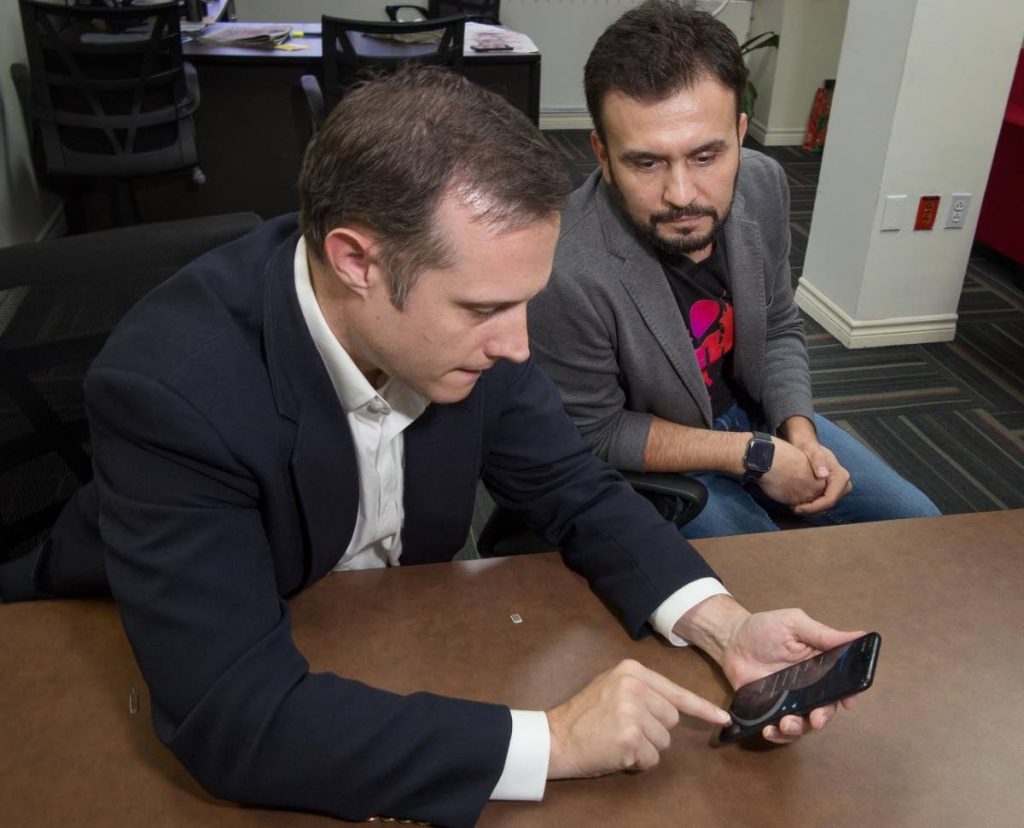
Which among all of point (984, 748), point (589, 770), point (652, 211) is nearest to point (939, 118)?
point (652, 211)

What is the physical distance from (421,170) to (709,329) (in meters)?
0.92

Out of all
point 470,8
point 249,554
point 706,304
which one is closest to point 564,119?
point 470,8

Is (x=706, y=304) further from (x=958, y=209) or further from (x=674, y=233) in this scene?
(x=958, y=209)

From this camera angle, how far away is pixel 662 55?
1.43 m

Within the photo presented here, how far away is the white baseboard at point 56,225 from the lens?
413 cm

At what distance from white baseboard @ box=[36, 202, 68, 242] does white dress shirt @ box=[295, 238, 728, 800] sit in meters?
3.56

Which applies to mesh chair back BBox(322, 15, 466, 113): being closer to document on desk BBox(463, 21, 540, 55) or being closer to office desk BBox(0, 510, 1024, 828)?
document on desk BBox(463, 21, 540, 55)

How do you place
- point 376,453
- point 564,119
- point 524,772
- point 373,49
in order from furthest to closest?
point 564,119 → point 373,49 → point 376,453 → point 524,772

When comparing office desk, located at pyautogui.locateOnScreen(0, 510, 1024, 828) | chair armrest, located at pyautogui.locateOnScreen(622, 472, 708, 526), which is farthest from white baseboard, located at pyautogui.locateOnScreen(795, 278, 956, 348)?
office desk, located at pyautogui.locateOnScreen(0, 510, 1024, 828)

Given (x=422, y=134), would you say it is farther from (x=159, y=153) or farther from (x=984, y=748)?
(x=159, y=153)

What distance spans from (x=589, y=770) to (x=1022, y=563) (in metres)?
0.62

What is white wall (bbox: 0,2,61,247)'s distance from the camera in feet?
12.2

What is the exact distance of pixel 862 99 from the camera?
2.99 metres

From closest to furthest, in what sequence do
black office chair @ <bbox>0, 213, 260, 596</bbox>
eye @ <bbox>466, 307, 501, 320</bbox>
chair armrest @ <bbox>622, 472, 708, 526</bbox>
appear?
1. eye @ <bbox>466, 307, 501, 320</bbox>
2. black office chair @ <bbox>0, 213, 260, 596</bbox>
3. chair armrest @ <bbox>622, 472, 708, 526</bbox>
